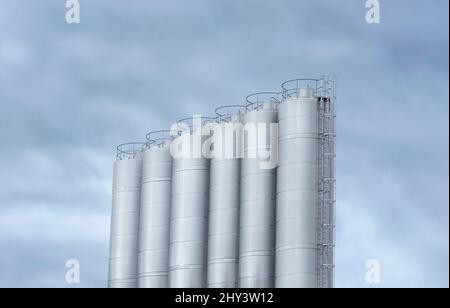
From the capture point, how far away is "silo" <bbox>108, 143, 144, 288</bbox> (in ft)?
234

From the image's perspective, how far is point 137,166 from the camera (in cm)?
7338

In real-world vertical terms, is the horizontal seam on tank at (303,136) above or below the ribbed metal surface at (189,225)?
above

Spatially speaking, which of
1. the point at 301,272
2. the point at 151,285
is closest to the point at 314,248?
the point at 301,272

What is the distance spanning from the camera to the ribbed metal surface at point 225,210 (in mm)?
61156

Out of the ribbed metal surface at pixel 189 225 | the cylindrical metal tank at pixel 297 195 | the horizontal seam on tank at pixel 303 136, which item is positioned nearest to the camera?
the cylindrical metal tank at pixel 297 195

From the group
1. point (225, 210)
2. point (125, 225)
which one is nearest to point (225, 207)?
point (225, 210)

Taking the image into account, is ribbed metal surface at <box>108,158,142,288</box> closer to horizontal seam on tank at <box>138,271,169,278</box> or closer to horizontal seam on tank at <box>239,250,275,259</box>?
horizontal seam on tank at <box>138,271,169,278</box>

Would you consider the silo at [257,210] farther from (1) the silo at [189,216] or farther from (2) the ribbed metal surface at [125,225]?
(2) the ribbed metal surface at [125,225]

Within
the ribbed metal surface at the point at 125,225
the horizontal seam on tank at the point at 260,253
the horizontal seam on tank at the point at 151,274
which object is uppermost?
the ribbed metal surface at the point at 125,225

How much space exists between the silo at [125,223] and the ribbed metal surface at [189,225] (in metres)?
6.96

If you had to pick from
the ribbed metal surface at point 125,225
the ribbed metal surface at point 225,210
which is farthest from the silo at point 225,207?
the ribbed metal surface at point 125,225
